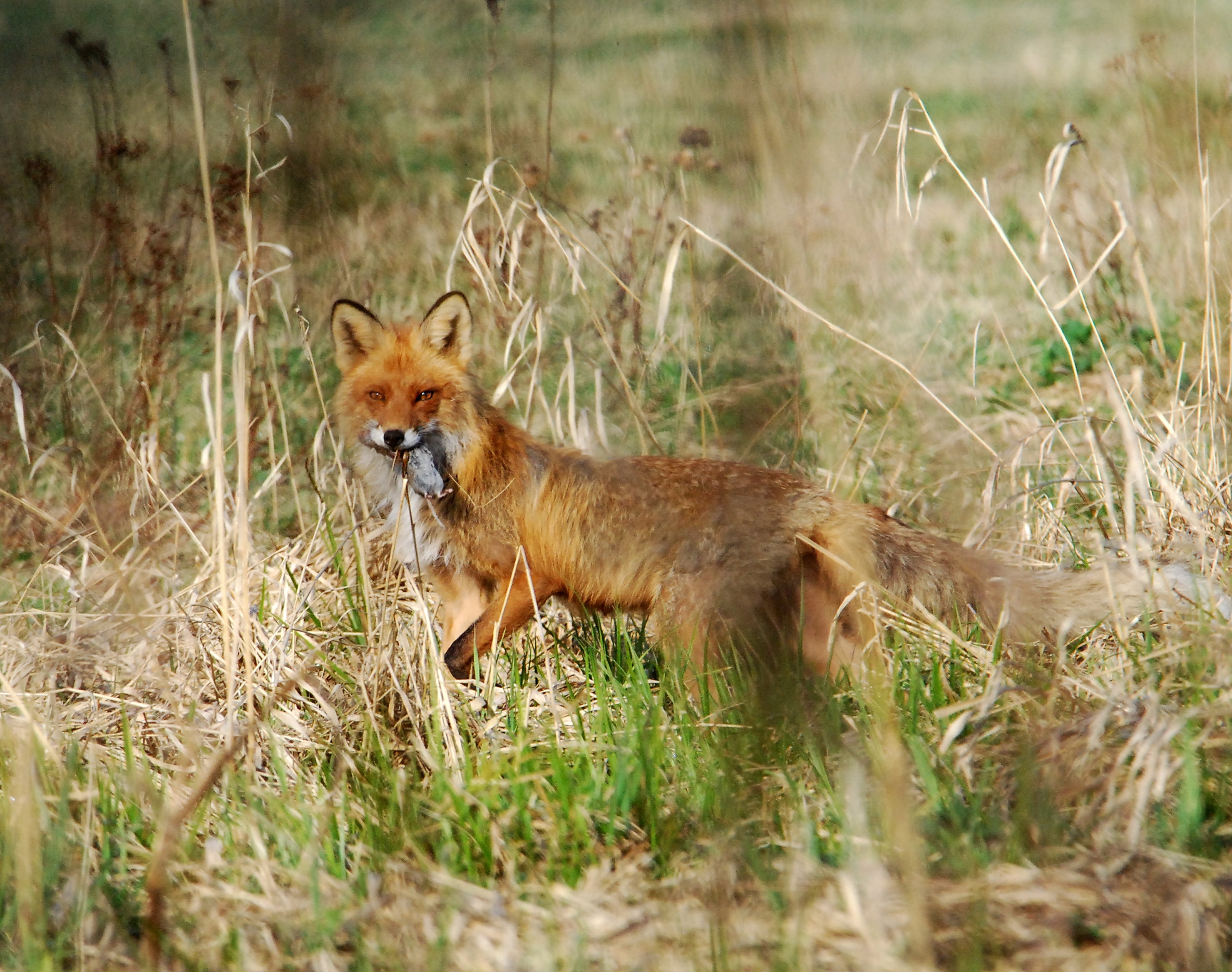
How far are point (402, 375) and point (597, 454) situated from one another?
1.06m

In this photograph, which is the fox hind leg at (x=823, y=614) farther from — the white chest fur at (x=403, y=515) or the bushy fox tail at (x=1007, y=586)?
the white chest fur at (x=403, y=515)

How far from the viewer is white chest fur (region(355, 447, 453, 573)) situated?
13.9 ft

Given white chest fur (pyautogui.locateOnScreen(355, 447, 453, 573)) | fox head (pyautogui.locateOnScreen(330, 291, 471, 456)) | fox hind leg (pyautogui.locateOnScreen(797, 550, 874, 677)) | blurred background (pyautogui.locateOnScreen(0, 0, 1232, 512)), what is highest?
blurred background (pyautogui.locateOnScreen(0, 0, 1232, 512))

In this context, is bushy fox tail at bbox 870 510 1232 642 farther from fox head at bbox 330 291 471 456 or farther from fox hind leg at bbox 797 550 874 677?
fox head at bbox 330 291 471 456

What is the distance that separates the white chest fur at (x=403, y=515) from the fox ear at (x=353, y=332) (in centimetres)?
39

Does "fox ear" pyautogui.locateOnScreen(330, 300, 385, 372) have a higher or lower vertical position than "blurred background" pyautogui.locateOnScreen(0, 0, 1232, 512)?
lower

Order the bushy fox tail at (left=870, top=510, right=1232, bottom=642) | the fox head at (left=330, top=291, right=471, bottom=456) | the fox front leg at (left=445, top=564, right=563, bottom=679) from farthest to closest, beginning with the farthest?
the fox head at (left=330, top=291, right=471, bottom=456) → the fox front leg at (left=445, top=564, right=563, bottom=679) → the bushy fox tail at (left=870, top=510, right=1232, bottom=642)

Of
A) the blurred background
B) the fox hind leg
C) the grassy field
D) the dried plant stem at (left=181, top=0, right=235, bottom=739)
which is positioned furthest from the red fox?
the dried plant stem at (left=181, top=0, right=235, bottom=739)

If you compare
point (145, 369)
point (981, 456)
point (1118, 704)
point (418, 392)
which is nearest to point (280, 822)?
point (418, 392)

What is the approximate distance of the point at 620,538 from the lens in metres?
4.18

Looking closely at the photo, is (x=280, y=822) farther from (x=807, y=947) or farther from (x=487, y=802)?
(x=807, y=947)

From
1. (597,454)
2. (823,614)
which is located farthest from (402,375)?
(823,614)

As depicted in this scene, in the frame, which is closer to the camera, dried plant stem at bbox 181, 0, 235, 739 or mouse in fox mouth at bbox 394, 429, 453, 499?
dried plant stem at bbox 181, 0, 235, 739

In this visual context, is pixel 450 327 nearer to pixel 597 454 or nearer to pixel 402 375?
pixel 402 375
